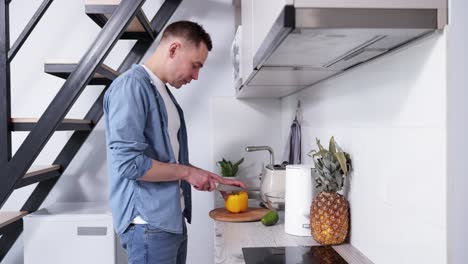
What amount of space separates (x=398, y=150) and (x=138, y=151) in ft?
2.81

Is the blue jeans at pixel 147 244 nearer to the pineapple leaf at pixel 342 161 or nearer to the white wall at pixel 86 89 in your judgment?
the pineapple leaf at pixel 342 161

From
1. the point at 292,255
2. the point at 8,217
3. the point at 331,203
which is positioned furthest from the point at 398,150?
the point at 8,217

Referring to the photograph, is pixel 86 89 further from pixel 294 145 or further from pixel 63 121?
pixel 294 145

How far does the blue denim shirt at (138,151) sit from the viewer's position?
54.8 inches

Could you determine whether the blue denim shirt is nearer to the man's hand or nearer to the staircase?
the man's hand

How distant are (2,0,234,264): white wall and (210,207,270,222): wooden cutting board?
0.82 metres

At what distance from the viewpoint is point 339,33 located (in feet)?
2.45

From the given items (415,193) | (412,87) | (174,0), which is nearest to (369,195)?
(415,193)

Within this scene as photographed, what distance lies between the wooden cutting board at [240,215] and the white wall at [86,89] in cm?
82

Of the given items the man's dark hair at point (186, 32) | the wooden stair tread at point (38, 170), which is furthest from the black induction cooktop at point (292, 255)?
the wooden stair tread at point (38, 170)
